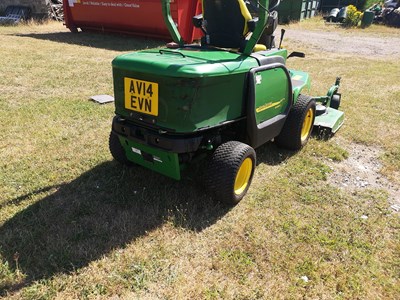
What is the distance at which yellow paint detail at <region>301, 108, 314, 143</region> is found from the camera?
396 centimetres

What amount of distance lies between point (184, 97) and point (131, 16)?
933cm

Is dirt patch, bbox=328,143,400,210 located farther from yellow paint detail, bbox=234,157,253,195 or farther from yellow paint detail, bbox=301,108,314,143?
yellow paint detail, bbox=234,157,253,195

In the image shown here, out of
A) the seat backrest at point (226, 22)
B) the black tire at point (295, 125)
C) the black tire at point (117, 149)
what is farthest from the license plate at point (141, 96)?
the black tire at point (295, 125)

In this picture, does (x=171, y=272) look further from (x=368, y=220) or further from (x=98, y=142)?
(x=98, y=142)

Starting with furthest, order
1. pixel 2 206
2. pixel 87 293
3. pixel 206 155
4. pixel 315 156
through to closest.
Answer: pixel 315 156 < pixel 206 155 < pixel 2 206 < pixel 87 293

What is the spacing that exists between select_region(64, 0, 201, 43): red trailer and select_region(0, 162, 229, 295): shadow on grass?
23.9ft

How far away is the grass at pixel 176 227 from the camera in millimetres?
2227

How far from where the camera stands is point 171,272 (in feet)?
7.59

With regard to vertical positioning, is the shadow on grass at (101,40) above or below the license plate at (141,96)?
below

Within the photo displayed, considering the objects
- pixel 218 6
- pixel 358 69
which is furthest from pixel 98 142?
pixel 358 69

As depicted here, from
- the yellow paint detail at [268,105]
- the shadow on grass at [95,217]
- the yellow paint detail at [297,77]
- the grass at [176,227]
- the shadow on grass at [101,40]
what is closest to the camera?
the grass at [176,227]

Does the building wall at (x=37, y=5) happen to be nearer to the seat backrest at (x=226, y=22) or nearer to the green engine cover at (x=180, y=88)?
the seat backrest at (x=226, y=22)

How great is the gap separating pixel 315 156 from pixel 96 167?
233 centimetres

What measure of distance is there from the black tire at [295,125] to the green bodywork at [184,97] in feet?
1.85
